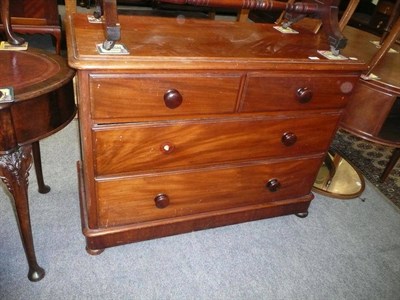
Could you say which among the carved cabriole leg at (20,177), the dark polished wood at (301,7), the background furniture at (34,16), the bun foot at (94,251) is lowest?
the bun foot at (94,251)

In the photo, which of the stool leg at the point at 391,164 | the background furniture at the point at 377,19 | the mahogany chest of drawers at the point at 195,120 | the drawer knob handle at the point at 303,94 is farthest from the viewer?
the background furniture at the point at 377,19

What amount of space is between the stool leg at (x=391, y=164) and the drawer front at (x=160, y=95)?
1528 millimetres

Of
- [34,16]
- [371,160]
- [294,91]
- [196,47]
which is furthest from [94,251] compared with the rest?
[371,160]

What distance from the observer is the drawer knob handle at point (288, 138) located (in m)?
1.50

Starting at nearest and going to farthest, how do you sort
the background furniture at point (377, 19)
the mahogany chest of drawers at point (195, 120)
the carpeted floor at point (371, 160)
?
the mahogany chest of drawers at point (195, 120) → the carpeted floor at point (371, 160) → the background furniture at point (377, 19)

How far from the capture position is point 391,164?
2.26 metres

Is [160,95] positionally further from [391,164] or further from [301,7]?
[391,164]

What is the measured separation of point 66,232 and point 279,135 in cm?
119

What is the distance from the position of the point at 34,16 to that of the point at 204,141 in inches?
77.8

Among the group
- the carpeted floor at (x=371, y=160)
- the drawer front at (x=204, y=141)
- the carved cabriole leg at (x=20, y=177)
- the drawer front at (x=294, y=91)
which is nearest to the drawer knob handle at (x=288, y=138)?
the drawer front at (x=204, y=141)

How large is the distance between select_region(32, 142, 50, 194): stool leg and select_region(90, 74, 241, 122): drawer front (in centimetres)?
74

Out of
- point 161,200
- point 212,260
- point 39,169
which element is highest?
point 161,200

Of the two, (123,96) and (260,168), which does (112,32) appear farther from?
(260,168)

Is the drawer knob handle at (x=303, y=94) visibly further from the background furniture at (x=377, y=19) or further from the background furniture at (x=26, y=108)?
the background furniture at (x=377, y=19)
